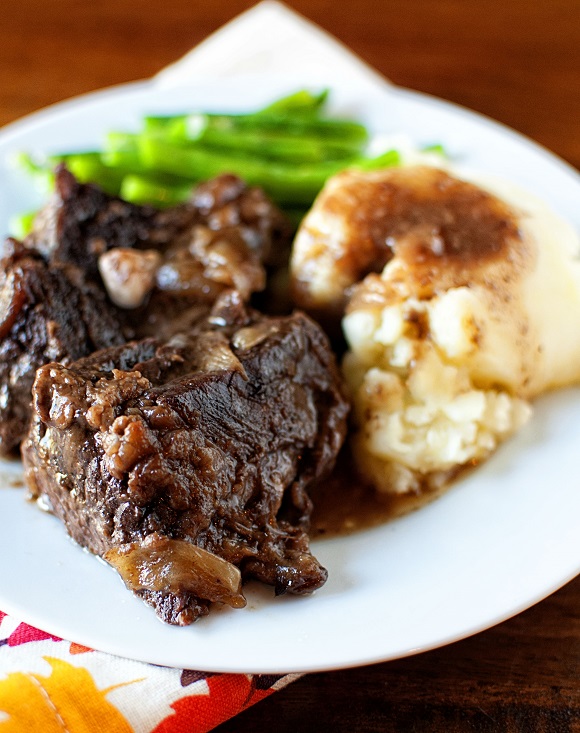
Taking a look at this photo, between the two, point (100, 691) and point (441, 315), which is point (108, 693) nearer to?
point (100, 691)

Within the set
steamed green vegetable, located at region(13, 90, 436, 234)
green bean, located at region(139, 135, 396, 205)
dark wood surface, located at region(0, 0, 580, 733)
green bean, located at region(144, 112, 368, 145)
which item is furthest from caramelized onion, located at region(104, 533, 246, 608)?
dark wood surface, located at region(0, 0, 580, 733)

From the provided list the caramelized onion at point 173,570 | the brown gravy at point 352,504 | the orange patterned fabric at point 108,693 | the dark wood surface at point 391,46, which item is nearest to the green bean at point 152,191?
the dark wood surface at point 391,46

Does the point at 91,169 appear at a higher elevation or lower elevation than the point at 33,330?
higher

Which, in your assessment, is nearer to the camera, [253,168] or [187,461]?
[187,461]

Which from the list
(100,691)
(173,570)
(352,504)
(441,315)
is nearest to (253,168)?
(441,315)

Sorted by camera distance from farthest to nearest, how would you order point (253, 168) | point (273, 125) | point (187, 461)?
point (273, 125)
point (253, 168)
point (187, 461)

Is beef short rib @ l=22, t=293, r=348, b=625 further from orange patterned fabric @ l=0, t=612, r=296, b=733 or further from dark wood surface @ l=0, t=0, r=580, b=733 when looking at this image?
dark wood surface @ l=0, t=0, r=580, b=733

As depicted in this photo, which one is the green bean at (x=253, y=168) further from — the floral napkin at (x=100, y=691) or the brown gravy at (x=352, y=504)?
the floral napkin at (x=100, y=691)
